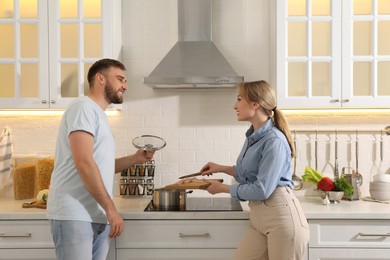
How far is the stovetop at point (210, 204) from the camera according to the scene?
10.7ft

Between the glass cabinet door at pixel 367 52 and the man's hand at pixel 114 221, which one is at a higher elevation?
the glass cabinet door at pixel 367 52

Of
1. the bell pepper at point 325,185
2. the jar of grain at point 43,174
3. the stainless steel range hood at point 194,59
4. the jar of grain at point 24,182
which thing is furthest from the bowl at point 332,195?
the jar of grain at point 24,182

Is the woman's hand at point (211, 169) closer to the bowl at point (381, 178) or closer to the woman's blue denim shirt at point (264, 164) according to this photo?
the woman's blue denim shirt at point (264, 164)

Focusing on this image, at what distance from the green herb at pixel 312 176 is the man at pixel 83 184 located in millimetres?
1473

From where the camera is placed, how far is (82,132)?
266 cm

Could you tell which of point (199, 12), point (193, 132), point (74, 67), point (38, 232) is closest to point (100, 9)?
point (74, 67)

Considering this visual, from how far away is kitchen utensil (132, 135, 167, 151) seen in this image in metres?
3.60

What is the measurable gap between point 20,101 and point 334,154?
84.6 inches

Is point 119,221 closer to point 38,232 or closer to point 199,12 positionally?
point 38,232

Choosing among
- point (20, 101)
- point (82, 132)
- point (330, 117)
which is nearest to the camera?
point (82, 132)

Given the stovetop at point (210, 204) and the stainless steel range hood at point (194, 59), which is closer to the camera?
the stovetop at point (210, 204)

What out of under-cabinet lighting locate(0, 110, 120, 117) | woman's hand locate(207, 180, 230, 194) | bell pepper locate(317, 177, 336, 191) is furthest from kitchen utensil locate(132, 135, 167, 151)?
bell pepper locate(317, 177, 336, 191)

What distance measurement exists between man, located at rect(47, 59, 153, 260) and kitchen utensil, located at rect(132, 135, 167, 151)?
0.74 m

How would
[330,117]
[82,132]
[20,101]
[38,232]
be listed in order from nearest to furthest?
[82,132] → [38,232] → [20,101] → [330,117]
